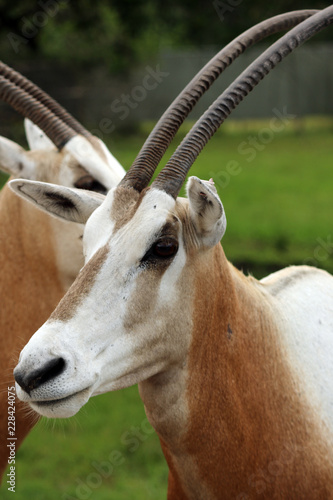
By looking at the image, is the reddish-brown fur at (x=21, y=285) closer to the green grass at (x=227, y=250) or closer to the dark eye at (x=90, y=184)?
the dark eye at (x=90, y=184)

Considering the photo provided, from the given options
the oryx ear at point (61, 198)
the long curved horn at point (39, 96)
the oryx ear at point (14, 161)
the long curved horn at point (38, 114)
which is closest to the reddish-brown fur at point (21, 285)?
the oryx ear at point (14, 161)

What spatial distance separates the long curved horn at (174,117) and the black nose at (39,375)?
31.0 inches

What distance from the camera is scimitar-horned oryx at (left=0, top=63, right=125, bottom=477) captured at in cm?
368

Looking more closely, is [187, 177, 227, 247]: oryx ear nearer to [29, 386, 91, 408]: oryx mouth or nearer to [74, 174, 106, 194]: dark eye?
[29, 386, 91, 408]: oryx mouth

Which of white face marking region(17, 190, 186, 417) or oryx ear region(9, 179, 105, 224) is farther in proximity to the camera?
oryx ear region(9, 179, 105, 224)

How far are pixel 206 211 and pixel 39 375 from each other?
0.83m

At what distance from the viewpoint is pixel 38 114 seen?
3.90 metres

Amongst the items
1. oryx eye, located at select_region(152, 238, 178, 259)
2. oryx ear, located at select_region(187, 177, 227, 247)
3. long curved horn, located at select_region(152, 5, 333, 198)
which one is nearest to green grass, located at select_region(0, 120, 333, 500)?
oryx eye, located at select_region(152, 238, 178, 259)

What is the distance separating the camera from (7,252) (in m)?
3.80

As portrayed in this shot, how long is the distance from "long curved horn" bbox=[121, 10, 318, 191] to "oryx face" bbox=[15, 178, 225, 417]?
107 mm

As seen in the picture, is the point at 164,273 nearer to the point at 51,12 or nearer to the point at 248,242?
the point at 248,242

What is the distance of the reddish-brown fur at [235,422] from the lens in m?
2.63

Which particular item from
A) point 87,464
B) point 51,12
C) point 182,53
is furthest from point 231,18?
point 87,464

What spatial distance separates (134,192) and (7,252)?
1.48m
